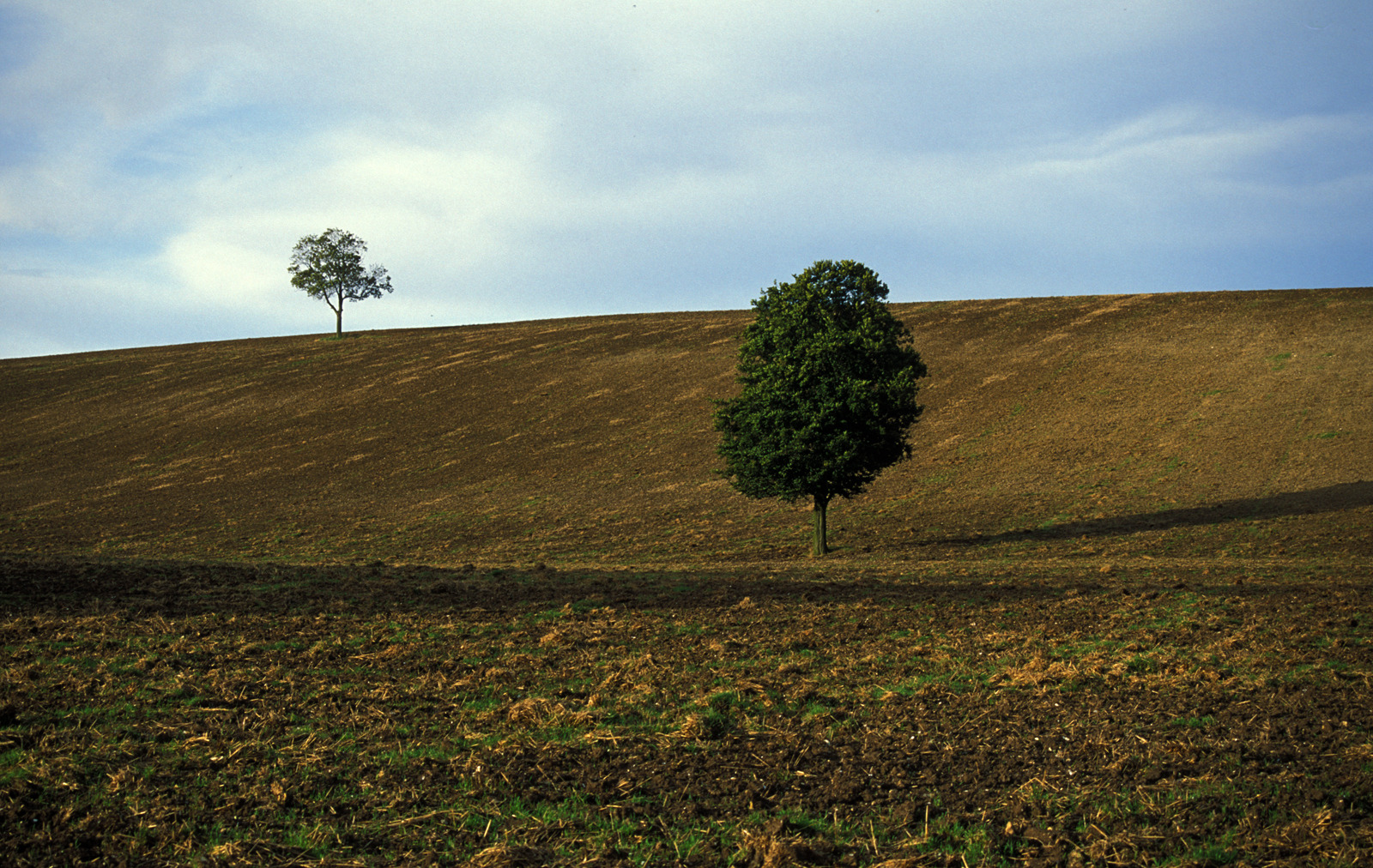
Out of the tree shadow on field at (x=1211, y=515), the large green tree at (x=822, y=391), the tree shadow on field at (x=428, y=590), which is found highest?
the large green tree at (x=822, y=391)

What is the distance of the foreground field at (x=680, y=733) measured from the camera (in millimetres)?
5902

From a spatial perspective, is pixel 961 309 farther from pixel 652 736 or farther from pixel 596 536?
pixel 652 736

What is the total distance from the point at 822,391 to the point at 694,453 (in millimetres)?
17623

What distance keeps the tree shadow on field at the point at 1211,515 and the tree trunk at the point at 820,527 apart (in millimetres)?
4224

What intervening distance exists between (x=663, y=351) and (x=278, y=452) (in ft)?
107

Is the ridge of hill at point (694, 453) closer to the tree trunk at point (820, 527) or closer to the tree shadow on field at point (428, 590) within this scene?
the tree trunk at point (820, 527)

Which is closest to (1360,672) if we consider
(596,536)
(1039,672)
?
(1039,672)

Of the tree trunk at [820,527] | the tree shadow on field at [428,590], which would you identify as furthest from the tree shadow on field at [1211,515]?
the tree shadow on field at [428,590]

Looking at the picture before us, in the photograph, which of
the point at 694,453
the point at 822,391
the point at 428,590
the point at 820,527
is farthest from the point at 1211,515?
the point at 428,590

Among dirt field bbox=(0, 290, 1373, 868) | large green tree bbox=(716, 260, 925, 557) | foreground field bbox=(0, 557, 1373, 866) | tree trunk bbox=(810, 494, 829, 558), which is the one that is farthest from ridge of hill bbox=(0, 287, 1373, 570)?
foreground field bbox=(0, 557, 1373, 866)

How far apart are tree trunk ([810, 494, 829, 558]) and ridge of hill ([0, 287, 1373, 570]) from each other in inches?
28.7

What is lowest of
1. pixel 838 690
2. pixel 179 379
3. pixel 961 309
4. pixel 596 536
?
pixel 596 536

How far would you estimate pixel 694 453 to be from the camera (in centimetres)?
4431

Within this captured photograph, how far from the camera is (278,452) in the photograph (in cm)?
4969
